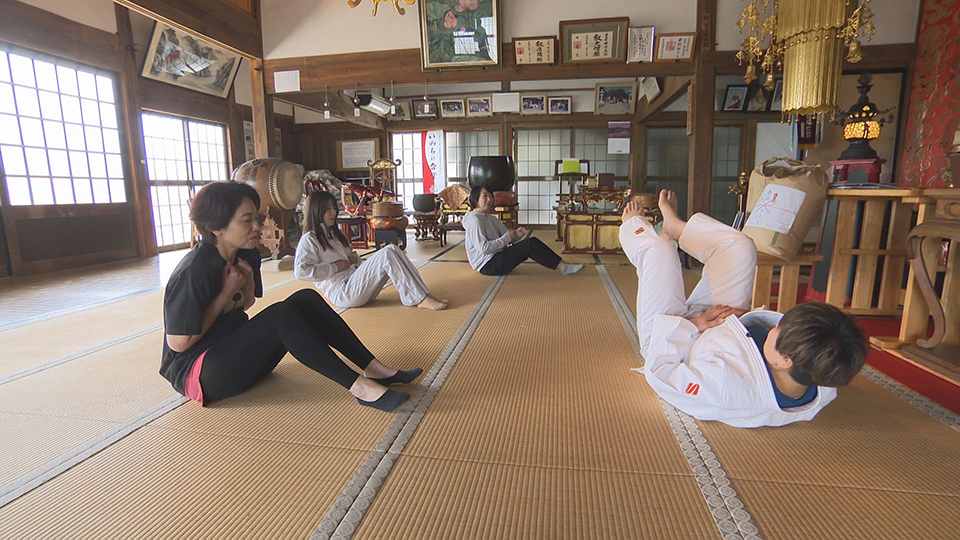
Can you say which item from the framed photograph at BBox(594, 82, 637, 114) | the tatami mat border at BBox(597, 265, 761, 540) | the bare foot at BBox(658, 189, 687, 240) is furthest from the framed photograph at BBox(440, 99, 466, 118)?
the tatami mat border at BBox(597, 265, 761, 540)

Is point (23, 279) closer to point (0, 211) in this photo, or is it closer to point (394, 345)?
point (0, 211)

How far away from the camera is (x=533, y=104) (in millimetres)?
8445

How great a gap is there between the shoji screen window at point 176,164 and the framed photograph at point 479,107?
4057 millimetres

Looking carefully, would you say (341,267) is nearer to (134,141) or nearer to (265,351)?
(265,351)

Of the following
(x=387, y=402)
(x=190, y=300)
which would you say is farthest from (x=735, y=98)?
(x=190, y=300)

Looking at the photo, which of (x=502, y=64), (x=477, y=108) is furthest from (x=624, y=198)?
(x=477, y=108)

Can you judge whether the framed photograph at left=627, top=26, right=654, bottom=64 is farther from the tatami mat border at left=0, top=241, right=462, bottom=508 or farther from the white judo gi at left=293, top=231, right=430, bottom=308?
the tatami mat border at left=0, top=241, right=462, bottom=508

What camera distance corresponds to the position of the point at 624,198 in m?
5.71

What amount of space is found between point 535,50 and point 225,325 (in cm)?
388

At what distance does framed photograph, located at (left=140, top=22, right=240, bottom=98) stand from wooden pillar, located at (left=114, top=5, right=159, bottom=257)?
0.20 metres

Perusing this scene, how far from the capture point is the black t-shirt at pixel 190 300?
1.48m

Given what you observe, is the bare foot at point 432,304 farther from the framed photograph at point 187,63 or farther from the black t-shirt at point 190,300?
the framed photograph at point 187,63

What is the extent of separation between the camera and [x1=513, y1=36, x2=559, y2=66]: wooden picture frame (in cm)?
A: 448

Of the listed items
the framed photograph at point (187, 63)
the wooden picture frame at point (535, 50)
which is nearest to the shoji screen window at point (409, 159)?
the framed photograph at point (187, 63)
